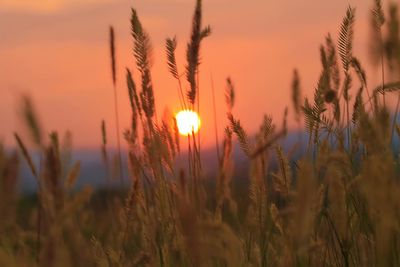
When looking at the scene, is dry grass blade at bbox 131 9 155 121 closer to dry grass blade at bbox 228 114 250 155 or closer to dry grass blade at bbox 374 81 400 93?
dry grass blade at bbox 228 114 250 155

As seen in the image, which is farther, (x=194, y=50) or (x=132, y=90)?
(x=132, y=90)

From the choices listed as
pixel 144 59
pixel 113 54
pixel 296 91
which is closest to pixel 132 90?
pixel 144 59

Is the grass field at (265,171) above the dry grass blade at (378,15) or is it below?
below

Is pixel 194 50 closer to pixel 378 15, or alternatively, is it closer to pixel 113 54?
pixel 378 15

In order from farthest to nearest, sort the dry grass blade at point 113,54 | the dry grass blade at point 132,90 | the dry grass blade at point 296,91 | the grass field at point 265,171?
the dry grass blade at point 296,91 < the dry grass blade at point 113,54 < the dry grass blade at point 132,90 < the grass field at point 265,171

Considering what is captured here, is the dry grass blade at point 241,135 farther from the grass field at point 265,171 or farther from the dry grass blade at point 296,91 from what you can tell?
the dry grass blade at point 296,91

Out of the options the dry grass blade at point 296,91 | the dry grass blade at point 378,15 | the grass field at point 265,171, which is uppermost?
the dry grass blade at point 296,91

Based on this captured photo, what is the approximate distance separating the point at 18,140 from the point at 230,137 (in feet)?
2.36

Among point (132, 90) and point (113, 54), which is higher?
point (113, 54)

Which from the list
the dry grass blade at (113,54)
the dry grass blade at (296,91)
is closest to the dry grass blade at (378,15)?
the dry grass blade at (113,54)

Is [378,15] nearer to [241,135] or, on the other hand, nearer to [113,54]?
[241,135]

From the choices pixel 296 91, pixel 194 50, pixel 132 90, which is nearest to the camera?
pixel 194 50

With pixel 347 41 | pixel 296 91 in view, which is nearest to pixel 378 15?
pixel 347 41

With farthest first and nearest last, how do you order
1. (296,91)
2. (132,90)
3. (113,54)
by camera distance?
(296,91), (113,54), (132,90)
